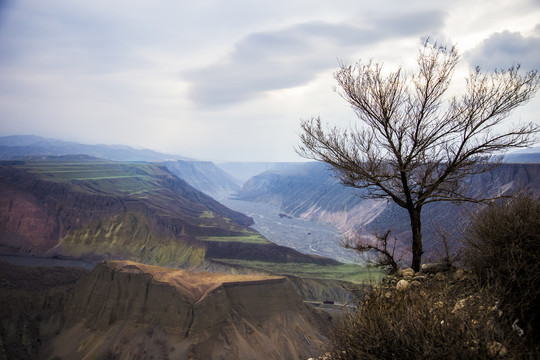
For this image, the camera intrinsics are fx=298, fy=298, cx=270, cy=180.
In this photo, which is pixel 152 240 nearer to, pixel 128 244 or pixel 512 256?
pixel 128 244

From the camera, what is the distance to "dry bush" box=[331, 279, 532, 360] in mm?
3018

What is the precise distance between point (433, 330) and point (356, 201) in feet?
326

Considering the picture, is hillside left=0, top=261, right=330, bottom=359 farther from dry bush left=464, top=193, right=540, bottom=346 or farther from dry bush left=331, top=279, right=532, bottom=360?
dry bush left=464, top=193, right=540, bottom=346

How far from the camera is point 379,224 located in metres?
68.9

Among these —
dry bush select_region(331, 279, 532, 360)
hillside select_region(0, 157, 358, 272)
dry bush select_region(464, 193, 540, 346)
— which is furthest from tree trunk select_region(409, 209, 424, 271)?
hillside select_region(0, 157, 358, 272)

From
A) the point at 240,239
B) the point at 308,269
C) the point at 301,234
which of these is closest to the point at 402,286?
the point at 308,269

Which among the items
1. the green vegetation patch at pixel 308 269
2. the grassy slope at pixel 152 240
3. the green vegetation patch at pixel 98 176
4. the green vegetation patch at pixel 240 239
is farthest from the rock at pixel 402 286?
the green vegetation patch at pixel 98 176

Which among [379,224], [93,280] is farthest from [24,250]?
[379,224]

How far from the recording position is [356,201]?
324 ft

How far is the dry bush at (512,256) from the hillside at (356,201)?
121cm

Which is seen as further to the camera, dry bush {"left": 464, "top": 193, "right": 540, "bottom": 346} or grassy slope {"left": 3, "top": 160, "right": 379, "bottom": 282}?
grassy slope {"left": 3, "top": 160, "right": 379, "bottom": 282}

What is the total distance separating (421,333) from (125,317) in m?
30.2

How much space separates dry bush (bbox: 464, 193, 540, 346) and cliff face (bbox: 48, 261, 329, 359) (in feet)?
79.3

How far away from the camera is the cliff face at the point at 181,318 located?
2455 centimetres
